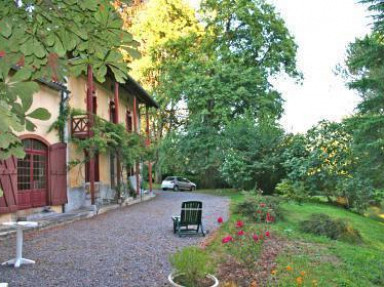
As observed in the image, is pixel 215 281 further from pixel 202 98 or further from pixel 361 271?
pixel 202 98

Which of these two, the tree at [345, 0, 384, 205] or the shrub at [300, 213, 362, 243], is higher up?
the tree at [345, 0, 384, 205]

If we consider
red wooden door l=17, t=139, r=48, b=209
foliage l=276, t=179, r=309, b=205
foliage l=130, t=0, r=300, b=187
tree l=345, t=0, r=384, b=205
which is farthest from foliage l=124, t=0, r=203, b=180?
tree l=345, t=0, r=384, b=205

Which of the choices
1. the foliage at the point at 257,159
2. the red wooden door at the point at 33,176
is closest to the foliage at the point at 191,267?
the red wooden door at the point at 33,176

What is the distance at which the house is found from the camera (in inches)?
502

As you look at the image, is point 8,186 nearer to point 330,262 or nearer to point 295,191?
point 330,262

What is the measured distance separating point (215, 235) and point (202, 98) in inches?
775

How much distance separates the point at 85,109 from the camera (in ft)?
60.4

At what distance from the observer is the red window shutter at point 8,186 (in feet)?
38.9

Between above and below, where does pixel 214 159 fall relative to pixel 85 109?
below

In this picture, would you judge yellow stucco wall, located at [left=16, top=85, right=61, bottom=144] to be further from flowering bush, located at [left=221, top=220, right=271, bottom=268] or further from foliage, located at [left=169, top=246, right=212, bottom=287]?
foliage, located at [left=169, top=246, right=212, bottom=287]

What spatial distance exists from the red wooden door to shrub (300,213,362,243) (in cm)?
846

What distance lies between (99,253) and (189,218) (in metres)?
3.11

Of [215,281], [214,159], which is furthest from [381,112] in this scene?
[214,159]

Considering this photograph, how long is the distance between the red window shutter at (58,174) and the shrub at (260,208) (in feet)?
20.6
